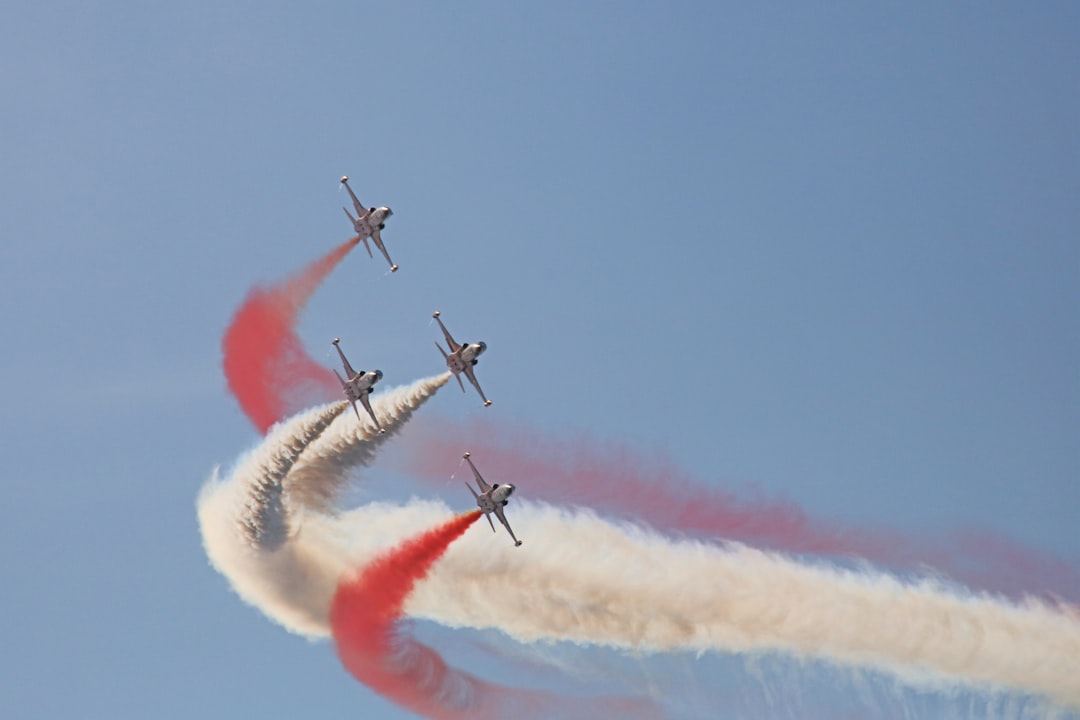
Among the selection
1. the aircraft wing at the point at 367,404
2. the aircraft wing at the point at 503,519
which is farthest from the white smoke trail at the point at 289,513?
the aircraft wing at the point at 503,519

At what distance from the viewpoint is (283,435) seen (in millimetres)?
103750

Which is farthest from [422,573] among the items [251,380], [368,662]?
[251,380]

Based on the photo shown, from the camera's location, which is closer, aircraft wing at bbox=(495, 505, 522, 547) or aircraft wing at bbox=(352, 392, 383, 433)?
aircraft wing at bbox=(495, 505, 522, 547)

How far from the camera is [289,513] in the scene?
106 m

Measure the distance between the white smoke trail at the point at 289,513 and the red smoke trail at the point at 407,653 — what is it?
179 centimetres

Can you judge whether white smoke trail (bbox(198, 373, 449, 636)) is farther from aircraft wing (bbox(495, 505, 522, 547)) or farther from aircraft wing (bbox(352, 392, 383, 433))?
aircraft wing (bbox(495, 505, 522, 547))

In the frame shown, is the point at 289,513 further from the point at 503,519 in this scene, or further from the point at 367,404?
the point at 503,519

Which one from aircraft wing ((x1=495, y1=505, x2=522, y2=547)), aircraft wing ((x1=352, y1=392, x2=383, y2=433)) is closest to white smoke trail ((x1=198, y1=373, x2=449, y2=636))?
aircraft wing ((x1=352, y1=392, x2=383, y2=433))

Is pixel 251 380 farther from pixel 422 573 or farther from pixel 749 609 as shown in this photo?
pixel 749 609

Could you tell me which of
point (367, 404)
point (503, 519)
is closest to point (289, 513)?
point (367, 404)

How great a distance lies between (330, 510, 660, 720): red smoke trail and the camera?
10044cm

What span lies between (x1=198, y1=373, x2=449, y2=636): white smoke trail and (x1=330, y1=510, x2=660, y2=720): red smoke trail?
179 cm

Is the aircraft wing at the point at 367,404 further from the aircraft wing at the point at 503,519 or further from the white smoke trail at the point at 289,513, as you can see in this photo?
the aircraft wing at the point at 503,519

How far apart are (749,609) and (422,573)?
49.5ft
